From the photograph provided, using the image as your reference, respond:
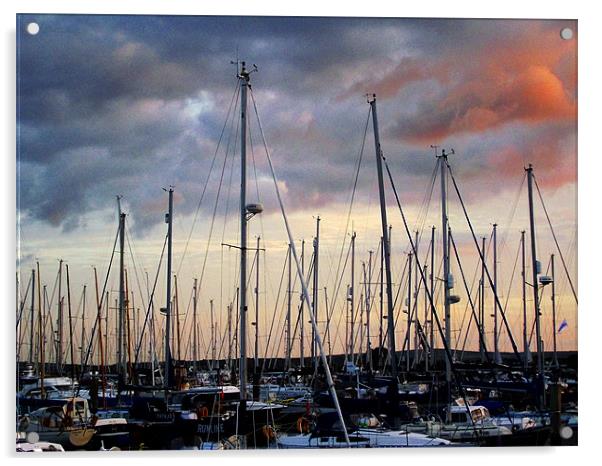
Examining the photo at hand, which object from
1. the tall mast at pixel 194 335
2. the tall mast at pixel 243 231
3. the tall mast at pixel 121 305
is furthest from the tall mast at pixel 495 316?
the tall mast at pixel 121 305

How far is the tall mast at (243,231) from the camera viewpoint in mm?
9125

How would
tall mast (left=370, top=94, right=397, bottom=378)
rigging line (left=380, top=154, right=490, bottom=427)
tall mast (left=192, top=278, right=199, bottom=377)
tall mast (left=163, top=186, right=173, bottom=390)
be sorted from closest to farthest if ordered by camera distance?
1. tall mast (left=163, top=186, right=173, bottom=390)
2. tall mast (left=370, top=94, right=397, bottom=378)
3. rigging line (left=380, top=154, right=490, bottom=427)
4. tall mast (left=192, top=278, right=199, bottom=377)

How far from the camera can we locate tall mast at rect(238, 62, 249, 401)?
9.12m

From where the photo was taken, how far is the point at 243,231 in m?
9.24

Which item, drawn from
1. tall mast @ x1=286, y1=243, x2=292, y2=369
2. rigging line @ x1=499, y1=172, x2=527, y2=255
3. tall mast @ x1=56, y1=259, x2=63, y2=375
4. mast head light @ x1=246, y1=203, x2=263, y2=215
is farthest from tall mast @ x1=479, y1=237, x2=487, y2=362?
tall mast @ x1=56, y1=259, x2=63, y2=375

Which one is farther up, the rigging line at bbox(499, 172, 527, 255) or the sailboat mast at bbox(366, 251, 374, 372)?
the rigging line at bbox(499, 172, 527, 255)

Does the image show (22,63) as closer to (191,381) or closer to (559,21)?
(191,381)

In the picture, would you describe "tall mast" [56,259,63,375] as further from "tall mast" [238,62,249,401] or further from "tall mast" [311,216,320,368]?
"tall mast" [311,216,320,368]

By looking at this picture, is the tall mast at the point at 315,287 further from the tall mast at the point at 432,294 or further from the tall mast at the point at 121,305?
the tall mast at the point at 121,305

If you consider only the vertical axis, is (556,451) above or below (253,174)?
below

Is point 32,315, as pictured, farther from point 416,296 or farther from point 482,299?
point 482,299

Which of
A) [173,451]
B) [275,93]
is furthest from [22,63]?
[173,451]

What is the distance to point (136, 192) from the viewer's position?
9109 mm

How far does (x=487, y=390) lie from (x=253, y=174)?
2919 millimetres
